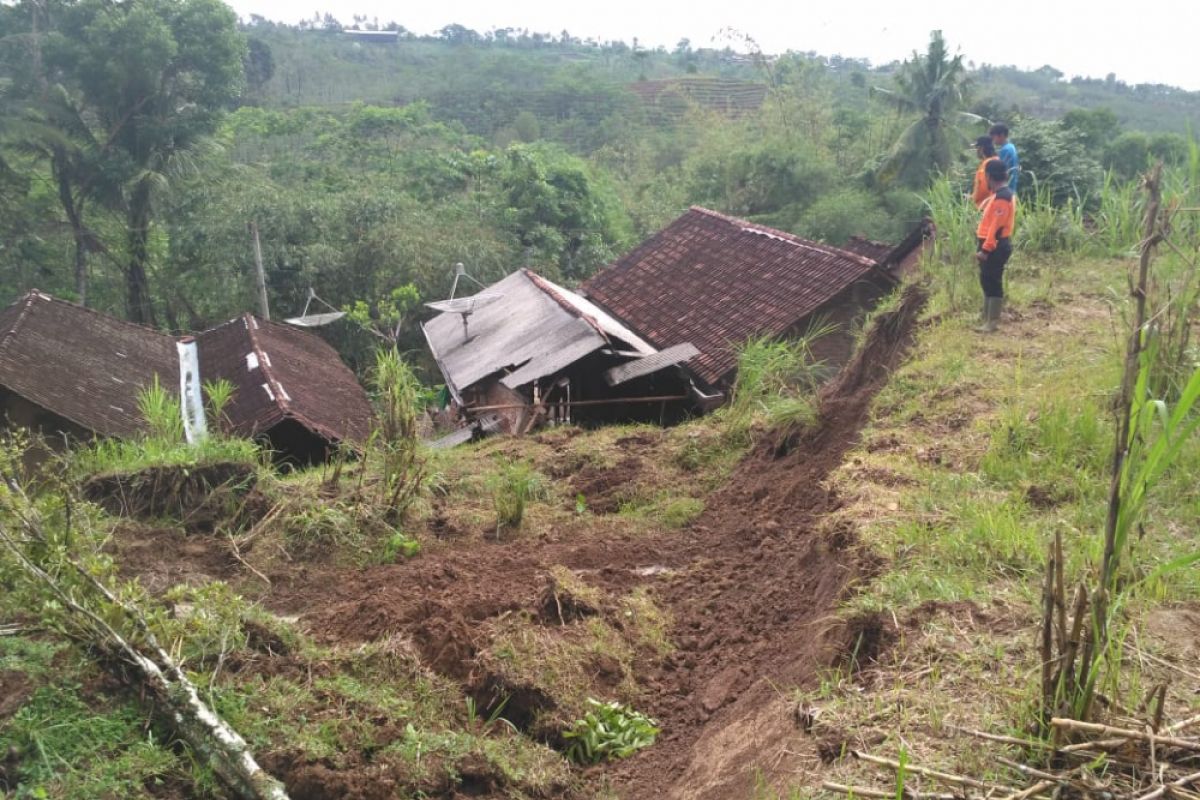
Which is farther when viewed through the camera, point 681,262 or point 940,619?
point 681,262

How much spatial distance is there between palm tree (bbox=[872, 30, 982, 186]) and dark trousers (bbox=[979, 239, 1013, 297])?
2170cm

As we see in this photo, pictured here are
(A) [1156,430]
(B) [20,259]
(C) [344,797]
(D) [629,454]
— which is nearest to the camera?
(C) [344,797]

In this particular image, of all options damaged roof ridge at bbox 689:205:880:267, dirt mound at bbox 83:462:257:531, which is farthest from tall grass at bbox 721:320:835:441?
damaged roof ridge at bbox 689:205:880:267

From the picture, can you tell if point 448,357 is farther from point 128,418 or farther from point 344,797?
point 344,797

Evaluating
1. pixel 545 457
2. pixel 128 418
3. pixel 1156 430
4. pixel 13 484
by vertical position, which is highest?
pixel 1156 430

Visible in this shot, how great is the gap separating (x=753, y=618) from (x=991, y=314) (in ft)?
13.8

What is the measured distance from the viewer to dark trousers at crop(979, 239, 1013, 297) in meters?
7.94

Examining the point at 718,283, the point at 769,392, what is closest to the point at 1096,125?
the point at 718,283

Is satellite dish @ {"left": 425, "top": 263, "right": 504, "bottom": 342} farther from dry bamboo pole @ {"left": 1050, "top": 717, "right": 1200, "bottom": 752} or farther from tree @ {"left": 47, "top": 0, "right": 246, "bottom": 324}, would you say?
dry bamboo pole @ {"left": 1050, "top": 717, "right": 1200, "bottom": 752}

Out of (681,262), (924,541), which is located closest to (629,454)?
(924,541)

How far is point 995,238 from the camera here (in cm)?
784

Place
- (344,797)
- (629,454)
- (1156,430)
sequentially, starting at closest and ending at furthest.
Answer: (344,797) < (1156,430) < (629,454)

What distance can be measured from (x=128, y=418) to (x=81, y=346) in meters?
2.48

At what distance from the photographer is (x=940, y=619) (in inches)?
147
